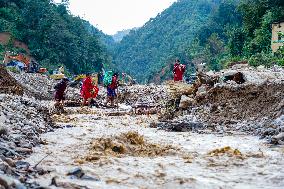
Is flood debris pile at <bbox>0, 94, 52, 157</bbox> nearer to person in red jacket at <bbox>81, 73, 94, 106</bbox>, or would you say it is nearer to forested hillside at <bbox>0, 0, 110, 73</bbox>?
person in red jacket at <bbox>81, 73, 94, 106</bbox>

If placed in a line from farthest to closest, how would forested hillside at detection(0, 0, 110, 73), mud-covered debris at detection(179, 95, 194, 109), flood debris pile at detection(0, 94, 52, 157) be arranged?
forested hillside at detection(0, 0, 110, 73), mud-covered debris at detection(179, 95, 194, 109), flood debris pile at detection(0, 94, 52, 157)

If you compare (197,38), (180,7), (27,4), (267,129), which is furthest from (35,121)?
(180,7)

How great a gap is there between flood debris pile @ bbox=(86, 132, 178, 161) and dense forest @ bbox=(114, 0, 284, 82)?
46.2 feet

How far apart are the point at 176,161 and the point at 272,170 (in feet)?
4.51

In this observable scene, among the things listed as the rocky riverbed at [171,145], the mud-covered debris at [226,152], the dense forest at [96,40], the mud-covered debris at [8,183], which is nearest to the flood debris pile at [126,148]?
the rocky riverbed at [171,145]

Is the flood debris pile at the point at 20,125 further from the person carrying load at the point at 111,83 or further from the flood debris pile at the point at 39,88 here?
the flood debris pile at the point at 39,88

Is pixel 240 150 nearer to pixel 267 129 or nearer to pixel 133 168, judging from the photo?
pixel 267 129

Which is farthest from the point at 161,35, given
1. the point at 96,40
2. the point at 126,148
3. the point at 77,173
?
the point at 77,173

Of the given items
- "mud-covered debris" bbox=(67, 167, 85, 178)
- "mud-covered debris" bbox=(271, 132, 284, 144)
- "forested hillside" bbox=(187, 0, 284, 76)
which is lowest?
"mud-covered debris" bbox=(67, 167, 85, 178)

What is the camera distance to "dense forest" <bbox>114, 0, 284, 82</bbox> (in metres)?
34.8

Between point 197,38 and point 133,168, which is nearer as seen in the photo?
point 133,168

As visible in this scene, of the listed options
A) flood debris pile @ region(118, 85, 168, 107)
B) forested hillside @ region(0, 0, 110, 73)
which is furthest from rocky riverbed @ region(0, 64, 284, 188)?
forested hillside @ region(0, 0, 110, 73)

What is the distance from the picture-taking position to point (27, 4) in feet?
171

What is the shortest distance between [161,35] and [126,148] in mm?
97477
